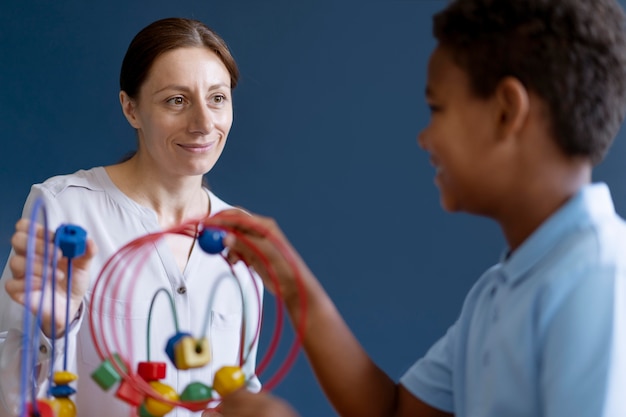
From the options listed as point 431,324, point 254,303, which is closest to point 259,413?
point 254,303

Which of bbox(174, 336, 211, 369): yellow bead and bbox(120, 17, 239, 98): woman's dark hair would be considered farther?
bbox(120, 17, 239, 98): woman's dark hair

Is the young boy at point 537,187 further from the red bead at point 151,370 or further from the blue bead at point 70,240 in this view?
the blue bead at point 70,240

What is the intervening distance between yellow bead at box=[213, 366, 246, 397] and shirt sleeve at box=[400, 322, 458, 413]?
0.22 m

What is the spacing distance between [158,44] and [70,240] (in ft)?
2.18

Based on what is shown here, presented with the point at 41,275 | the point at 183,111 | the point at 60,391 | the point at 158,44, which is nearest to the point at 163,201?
the point at 183,111

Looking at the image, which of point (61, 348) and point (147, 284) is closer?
point (61, 348)

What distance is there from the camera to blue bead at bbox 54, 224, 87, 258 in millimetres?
849

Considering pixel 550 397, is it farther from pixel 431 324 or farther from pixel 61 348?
pixel 431 324

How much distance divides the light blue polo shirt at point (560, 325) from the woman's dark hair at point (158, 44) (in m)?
0.85

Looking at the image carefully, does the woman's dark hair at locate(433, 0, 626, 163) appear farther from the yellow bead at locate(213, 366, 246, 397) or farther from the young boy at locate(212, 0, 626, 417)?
the yellow bead at locate(213, 366, 246, 397)

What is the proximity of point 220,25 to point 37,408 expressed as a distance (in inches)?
55.0

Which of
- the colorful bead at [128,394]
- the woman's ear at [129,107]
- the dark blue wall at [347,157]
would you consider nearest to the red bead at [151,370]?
the colorful bead at [128,394]

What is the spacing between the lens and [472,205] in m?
0.77

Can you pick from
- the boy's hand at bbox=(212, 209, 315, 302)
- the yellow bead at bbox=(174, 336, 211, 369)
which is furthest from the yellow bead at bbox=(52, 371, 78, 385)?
the boy's hand at bbox=(212, 209, 315, 302)
